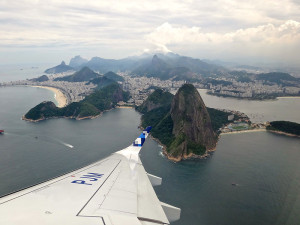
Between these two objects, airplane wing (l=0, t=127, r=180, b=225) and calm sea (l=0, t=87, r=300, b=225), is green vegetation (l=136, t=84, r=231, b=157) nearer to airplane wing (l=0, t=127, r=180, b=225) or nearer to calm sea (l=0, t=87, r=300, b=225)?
calm sea (l=0, t=87, r=300, b=225)

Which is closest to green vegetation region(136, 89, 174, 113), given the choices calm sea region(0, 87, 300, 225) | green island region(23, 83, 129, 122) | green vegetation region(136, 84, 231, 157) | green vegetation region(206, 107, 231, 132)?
green vegetation region(136, 84, 231, 157)

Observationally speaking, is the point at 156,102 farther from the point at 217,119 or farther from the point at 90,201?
the point at 90,201

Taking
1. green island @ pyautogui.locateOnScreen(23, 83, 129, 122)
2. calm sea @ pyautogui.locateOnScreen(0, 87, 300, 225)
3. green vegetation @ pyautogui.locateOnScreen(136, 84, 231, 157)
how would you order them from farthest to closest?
green island @ pyautogui.locateOnScreen(23, 83, 129, 122) < green vegetation @ pyautogui.locateOnScreen(136, 84, 231, 157) < calm sea @ pyautogui.locateOnScreen(0, 87, 300, 225)

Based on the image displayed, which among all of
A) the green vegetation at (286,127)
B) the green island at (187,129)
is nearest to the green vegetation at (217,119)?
the green island at (187,129)

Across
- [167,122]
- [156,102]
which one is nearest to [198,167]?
[167,122]

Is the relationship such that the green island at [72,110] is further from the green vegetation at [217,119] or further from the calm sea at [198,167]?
the green vegetation at [217,119]
